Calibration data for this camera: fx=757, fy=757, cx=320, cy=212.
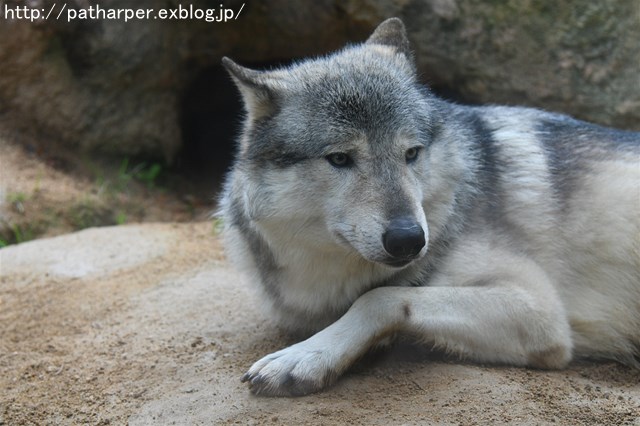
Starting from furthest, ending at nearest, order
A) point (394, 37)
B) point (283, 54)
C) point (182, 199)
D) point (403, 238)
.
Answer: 1. point (182, 199)
2. point (283, 54)
3. point (394, 37)
4. point (403, 238)

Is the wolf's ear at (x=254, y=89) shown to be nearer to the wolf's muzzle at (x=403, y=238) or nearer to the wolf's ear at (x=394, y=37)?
the wolf's ear at (x=394, y=37)

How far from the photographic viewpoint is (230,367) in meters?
4.02

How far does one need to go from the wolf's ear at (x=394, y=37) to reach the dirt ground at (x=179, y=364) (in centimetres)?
166

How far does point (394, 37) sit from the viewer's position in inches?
→ 170

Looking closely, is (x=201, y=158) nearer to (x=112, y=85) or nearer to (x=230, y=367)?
(x=112, y=85)

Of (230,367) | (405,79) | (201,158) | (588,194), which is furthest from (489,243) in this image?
(201,158)

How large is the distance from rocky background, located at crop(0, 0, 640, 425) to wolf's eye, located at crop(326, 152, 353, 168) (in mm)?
1020

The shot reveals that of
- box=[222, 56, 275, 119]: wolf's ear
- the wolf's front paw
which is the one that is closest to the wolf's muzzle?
the wolf's front paw

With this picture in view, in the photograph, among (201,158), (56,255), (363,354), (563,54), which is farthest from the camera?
(201,158)

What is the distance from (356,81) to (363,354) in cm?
134

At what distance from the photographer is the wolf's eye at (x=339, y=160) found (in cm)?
361

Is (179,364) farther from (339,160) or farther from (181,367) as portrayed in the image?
(339,160)

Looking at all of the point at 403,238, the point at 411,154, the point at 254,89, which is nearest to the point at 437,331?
the point at 403,238

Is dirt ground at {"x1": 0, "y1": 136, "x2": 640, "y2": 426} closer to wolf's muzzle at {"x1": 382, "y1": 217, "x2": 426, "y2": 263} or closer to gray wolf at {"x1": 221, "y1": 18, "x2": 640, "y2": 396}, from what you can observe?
gray wolf at {"x1": 221, "y1": 18, "x2": 640, "y2": 396}
